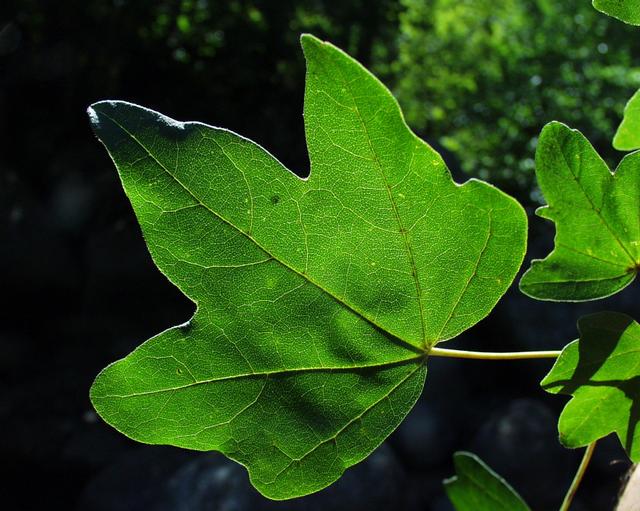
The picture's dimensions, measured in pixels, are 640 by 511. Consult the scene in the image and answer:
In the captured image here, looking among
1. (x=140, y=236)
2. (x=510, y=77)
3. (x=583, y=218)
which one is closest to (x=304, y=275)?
(x=583, y=218)

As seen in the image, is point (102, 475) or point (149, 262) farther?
point (149, 262)

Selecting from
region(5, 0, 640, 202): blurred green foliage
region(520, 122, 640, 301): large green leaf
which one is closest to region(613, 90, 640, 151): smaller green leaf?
region(520, 122, 640, 301): large green leaf

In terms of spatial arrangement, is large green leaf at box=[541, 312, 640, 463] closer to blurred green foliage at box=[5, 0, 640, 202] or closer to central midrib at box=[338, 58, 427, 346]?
central midrib at box=[338, 58, 427, 346]

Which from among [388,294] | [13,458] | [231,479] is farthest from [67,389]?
[388,294]

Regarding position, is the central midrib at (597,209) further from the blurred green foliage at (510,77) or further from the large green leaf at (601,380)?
the blurred green foliage at (510,77)

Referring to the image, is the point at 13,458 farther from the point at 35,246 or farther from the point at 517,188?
the point at 517,188

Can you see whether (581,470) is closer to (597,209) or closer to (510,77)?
(597,209)
